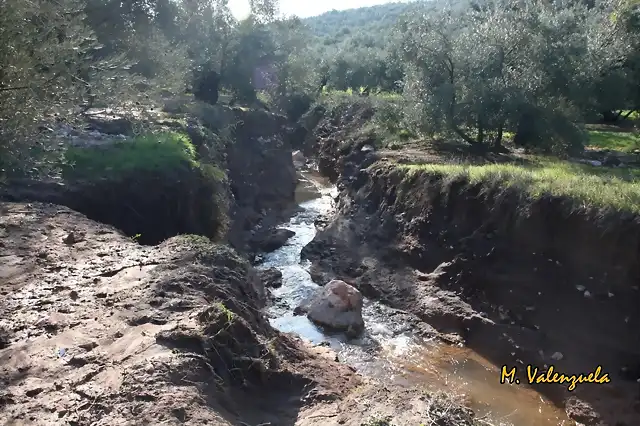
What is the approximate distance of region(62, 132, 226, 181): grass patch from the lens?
1346 cm

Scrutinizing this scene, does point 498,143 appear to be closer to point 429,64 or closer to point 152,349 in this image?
point 429,64

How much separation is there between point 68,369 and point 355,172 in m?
18.4

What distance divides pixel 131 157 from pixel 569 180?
441 inches

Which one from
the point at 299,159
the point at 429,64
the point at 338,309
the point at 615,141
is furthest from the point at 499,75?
the point at 299,159

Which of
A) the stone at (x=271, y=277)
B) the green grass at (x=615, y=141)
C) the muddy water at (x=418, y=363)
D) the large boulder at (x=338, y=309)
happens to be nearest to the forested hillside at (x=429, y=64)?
the green grass at (x=615, y=141)

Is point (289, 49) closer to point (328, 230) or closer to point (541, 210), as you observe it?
point (328, 230)

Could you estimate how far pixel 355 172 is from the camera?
77.8 ft

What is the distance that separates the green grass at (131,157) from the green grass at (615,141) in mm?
14404

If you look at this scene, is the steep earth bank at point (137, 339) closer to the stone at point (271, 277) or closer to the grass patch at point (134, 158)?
the grass patch at point (134, 158)

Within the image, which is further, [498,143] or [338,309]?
[498,143]

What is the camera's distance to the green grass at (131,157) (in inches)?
530

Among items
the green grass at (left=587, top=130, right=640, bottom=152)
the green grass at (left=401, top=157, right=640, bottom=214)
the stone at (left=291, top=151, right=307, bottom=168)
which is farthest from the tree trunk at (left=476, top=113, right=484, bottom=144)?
the stone at (left=291, top=151, right=307, bottom=168)

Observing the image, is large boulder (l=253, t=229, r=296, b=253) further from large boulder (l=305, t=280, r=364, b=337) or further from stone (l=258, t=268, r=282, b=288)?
large boulder (l=305, t=280, r=364, b=337)

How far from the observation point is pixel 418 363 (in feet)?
38.8
